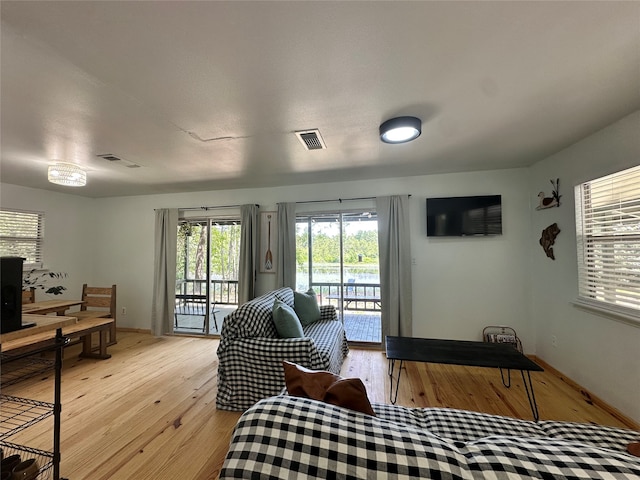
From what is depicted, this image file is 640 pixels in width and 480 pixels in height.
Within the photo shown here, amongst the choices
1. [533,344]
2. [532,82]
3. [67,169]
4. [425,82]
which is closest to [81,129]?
[67,169]

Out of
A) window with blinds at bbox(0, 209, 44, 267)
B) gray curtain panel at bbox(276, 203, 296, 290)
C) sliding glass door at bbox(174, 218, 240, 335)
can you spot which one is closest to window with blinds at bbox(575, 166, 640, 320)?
gray curtain panel at bbox(276, 203, 296, 290)

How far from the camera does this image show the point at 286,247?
402 centimetres

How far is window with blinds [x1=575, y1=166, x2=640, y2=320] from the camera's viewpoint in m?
2.07

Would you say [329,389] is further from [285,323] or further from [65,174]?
[65,174]

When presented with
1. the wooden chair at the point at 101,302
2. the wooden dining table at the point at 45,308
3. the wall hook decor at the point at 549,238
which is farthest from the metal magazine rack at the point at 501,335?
the wooden dining table at the point at 45,308

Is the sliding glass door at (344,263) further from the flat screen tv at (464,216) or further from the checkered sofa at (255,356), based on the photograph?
the checkered sofa at (255,356)

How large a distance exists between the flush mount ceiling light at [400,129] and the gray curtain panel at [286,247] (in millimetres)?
2113

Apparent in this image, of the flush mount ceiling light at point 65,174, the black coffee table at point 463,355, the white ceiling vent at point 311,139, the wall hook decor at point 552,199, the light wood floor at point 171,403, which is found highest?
the white ceiling vent at point 311,139

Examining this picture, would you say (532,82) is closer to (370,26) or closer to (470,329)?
(370,26)

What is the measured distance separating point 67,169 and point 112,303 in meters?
2.13

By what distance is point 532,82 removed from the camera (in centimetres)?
163

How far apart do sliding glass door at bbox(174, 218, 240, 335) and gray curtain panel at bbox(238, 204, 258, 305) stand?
0.31m

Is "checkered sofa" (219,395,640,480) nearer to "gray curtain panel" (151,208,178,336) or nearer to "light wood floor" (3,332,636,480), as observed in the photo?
"light wood floor" (3,332,636,480)

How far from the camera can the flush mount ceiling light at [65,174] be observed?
269 cm
